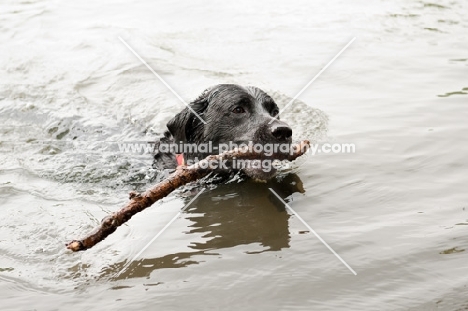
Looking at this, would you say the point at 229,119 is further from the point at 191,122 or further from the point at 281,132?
the point at 281,132

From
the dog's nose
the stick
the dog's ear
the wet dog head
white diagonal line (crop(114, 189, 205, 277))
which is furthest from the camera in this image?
the dog's ear

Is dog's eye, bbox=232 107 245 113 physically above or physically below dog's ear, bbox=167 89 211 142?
above

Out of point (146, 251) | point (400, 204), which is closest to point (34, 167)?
point (146, 251)

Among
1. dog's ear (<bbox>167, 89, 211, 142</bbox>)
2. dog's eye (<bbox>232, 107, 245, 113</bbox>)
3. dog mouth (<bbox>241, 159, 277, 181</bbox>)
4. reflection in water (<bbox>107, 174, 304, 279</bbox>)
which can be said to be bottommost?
reflection in water (<bbox>107, 174, 304, 279</bbox>)

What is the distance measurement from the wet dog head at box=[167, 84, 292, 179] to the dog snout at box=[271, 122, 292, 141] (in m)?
0.06

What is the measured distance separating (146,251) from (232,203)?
3.80 feet

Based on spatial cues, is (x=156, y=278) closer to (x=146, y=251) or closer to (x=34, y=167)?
(x=146, y=251)

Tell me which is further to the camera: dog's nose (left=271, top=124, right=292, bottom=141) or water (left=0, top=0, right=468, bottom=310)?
dog's nose (left=271, top=124, right=292, bottom=141)

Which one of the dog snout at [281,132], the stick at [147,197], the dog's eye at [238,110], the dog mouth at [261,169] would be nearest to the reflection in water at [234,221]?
the dog mouth at [261,169]

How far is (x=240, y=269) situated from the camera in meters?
4.04

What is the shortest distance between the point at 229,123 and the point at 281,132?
2.49ft

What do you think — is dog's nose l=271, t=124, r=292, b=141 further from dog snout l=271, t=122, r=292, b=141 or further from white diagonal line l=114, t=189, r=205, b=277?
white diagonal line l=114, t=189, r=205, b=277

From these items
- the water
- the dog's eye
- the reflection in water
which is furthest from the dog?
the water

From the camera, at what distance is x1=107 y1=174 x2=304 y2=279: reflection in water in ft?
13.9
